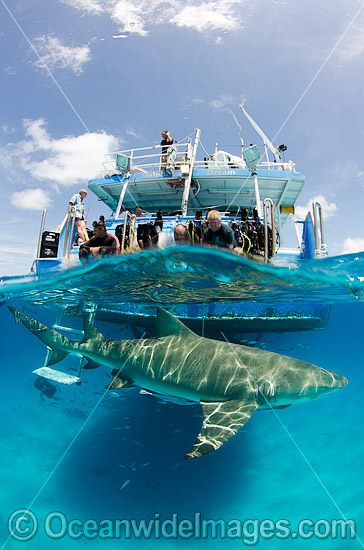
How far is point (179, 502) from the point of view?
17.1 feet

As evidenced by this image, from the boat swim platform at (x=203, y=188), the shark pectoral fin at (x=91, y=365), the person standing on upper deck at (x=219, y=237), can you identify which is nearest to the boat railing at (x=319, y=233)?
the person standing on upper deck at (x=219, y=237)

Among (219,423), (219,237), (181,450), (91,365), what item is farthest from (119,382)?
(219,237)

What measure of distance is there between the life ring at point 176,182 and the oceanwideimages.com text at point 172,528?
504 inches

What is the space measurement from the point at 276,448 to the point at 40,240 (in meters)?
8.23

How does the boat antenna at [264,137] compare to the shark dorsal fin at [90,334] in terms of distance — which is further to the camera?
the boat antenna at [264,137]

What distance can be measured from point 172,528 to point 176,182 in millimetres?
13083

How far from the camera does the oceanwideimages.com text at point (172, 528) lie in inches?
184

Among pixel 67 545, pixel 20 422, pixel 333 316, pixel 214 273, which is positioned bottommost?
pixel 20 422

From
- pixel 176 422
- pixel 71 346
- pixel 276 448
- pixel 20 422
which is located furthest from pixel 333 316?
pixel 20 422

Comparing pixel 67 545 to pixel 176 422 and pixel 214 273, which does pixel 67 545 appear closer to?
pixel 176 422

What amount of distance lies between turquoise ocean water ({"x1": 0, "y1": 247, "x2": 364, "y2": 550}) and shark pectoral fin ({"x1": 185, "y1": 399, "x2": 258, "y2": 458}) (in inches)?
86.5

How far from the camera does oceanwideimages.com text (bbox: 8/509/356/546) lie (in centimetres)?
466

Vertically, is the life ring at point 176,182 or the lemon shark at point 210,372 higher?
the life ring at point 176,182

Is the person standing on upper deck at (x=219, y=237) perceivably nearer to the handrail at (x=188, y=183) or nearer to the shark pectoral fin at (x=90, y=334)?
the shark pectoral fin at (x=90, y=334)
